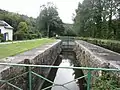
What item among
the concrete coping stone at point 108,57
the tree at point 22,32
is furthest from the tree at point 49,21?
the concrete coping stone at point 108,57

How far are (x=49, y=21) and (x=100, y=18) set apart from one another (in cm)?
2023

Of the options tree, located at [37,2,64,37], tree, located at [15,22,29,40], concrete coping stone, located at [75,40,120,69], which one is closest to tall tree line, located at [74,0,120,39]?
tree, located at [37,2,64,37]

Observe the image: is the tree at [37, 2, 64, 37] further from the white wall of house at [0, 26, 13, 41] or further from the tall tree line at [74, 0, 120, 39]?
the white wall of house at [0, 26, 13, 41]

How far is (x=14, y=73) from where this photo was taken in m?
5.66

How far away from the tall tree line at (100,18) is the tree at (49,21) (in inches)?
378

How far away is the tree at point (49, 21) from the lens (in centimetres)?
5200

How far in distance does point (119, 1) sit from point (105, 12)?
11.1ft

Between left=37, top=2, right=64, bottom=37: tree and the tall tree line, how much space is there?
9592mm

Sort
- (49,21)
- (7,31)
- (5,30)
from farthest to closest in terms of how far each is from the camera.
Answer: (49,21) < (7,31) < (5,30)

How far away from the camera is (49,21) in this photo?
51594 mm

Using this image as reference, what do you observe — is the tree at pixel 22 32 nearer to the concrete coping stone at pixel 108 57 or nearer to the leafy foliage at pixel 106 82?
the concrete coping stone at pixel 108 57

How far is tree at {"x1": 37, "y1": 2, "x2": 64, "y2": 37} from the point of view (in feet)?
171

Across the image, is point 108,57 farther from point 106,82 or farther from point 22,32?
point 22,32

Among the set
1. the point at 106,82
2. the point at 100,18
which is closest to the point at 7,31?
the point at 100,18
